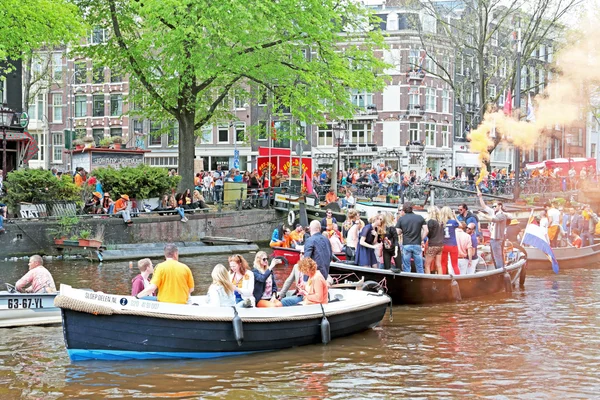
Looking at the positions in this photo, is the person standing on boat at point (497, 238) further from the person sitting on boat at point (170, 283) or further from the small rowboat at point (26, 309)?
the small rowboat at point (26, 309)

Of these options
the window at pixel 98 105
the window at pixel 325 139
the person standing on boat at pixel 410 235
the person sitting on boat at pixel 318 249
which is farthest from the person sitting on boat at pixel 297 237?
the window at pixel 98 105

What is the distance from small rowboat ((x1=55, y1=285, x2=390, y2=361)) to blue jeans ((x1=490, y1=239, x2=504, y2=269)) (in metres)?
7.84

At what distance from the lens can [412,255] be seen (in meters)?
17.7

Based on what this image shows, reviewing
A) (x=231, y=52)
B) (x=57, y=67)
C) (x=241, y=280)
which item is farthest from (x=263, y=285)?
(x=57, y=67)

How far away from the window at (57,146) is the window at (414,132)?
25346 mm

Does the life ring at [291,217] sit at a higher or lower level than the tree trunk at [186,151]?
lower

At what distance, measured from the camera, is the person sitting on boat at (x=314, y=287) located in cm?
1392

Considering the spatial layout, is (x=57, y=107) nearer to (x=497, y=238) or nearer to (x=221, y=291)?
(x=497, y=238)

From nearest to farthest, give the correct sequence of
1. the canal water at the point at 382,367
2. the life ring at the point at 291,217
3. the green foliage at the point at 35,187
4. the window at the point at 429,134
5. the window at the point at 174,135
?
the canal water at the point at 382,367 → the green foliage at the point at 35,187 → the life ring at the point at 291,217 → the window at the point at 174,135 → the window at the point at 429,134

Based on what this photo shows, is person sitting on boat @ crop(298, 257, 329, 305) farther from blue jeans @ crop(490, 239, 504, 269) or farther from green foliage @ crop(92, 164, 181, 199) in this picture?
green foliage @ crop(92, 164, 181, 199)

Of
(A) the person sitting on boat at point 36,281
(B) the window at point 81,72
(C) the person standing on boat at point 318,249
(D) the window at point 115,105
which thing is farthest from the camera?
(D) the window at point 115,105

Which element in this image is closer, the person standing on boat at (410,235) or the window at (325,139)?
the person standing on boat at (410,235)

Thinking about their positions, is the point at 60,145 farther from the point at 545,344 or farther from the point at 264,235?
the point at 545,344

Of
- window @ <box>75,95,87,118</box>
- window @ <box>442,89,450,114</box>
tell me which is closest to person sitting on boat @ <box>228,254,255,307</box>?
window @ <box>75,95,87,118</box>
